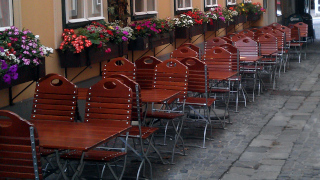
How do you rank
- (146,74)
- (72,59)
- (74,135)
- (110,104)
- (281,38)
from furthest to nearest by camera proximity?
(281,38) → (146,74) → (72,59) → (110,104) → (74,135)

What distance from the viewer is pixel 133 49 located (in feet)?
29.7

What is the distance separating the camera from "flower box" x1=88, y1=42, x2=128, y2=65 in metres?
7.35

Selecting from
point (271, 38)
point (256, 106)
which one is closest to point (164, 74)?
point (256, 106)

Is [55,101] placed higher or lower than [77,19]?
lower

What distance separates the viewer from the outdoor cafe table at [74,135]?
3955 mm

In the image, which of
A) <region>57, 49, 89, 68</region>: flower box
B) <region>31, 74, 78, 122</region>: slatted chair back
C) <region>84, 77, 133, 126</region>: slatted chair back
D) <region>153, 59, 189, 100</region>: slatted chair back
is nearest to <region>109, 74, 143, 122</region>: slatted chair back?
<region>84, 77, 133, 126</region>: slatted chair back

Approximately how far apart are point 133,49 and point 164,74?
2.29 meters

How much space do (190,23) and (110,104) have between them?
7038 millimetres

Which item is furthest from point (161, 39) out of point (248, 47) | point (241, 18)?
point (241, 18)

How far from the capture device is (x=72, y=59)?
718 centimetres

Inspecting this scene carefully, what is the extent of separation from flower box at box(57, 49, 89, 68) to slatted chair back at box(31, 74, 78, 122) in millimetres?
1647

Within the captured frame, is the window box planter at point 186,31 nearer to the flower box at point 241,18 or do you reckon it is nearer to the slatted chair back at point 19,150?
the flower box at point 241,18

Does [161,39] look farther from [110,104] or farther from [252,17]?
[252,17]

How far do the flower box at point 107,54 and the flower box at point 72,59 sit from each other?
4.5 inches
